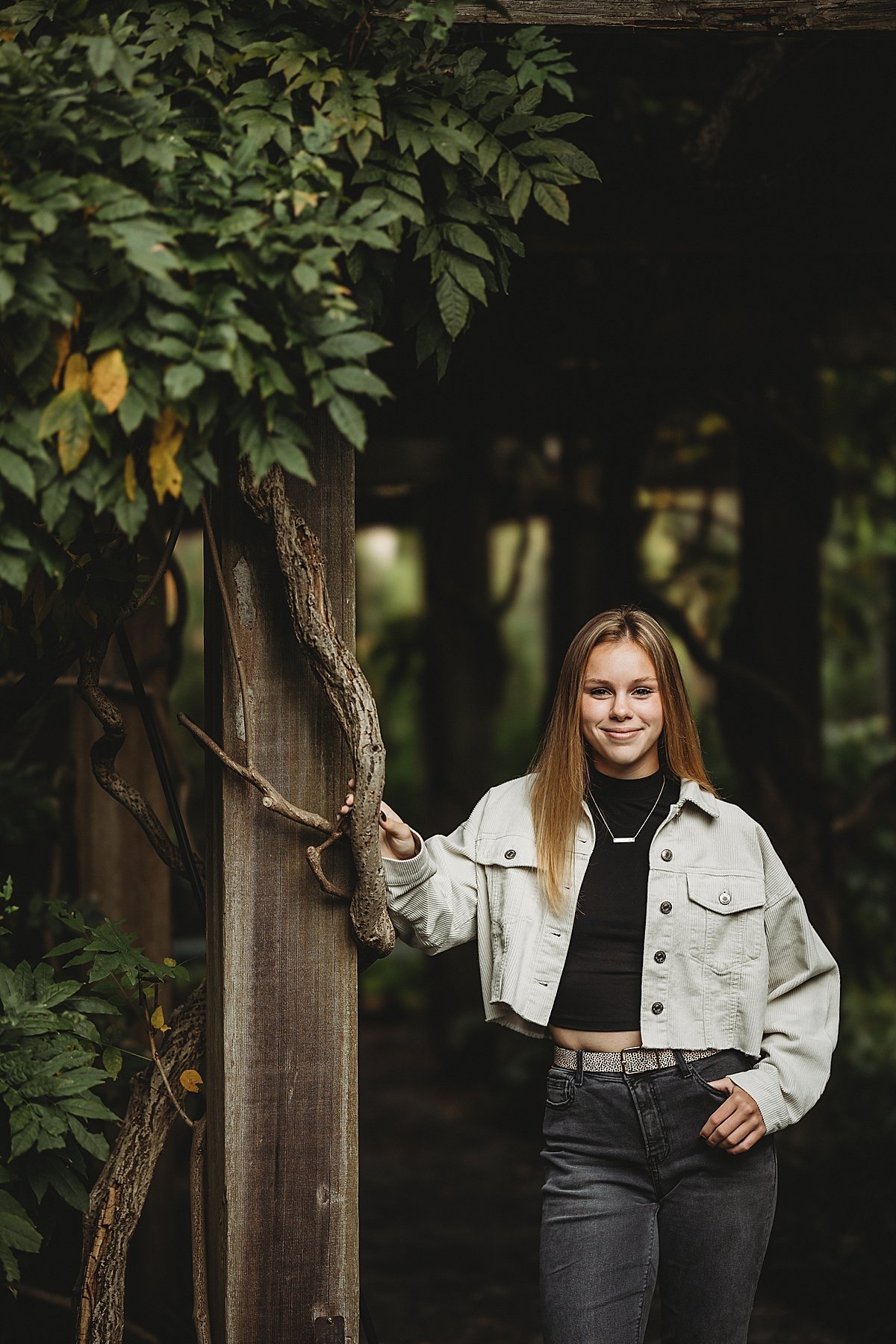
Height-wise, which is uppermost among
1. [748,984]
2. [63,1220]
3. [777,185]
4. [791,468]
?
[777,185]

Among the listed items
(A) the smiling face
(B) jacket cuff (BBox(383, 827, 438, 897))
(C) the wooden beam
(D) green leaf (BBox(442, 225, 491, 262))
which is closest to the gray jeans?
(B) jacket cuff (BBox(383, 827, 438, 897))

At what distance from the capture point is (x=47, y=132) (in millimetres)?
1923

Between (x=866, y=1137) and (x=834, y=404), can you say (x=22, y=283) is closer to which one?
(x=866, y=1137)

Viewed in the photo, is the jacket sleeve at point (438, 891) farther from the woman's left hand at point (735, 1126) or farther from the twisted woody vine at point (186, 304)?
the woman's left hand at point (735, 1126)

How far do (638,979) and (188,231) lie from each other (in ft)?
4.94

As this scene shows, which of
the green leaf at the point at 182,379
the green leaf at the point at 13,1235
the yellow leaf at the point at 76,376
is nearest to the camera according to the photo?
the green leaf at the point at 182,379

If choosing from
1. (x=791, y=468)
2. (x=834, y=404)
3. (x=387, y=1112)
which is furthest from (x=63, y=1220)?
(x=834, y=404)

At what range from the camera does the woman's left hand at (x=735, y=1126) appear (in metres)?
2.36

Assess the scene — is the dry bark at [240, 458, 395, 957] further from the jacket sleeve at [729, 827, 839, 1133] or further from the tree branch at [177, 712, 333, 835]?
the jacket sleeve at [729, 827, 839, 1133]

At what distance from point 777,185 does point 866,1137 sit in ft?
11.5

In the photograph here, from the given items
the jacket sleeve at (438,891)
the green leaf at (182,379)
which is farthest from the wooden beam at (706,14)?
the jacket sleeve at (438,891)

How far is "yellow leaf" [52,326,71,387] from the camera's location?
1994 mm

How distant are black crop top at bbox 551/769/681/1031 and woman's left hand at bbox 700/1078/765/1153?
0.21m

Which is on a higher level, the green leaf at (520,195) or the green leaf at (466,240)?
the green leaf at (520,195)
